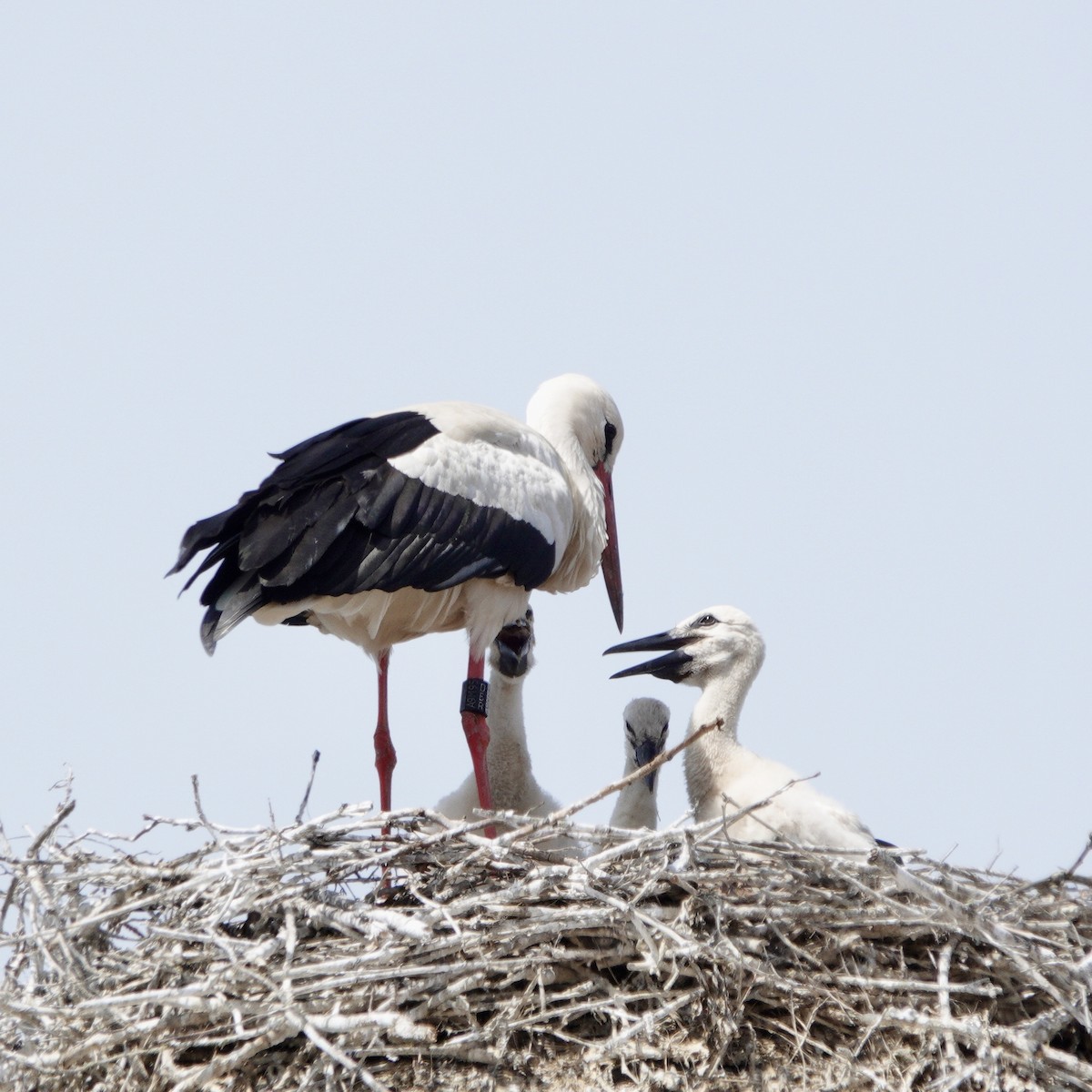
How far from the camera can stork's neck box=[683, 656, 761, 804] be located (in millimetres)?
6363

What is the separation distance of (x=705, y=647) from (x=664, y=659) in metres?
0.16

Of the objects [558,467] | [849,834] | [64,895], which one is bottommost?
[849,834]

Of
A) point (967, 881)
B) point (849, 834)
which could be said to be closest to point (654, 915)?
point (967, 881)

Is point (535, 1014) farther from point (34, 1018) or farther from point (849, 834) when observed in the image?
point (849, 834)

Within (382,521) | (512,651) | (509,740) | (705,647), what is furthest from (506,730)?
(382,521)

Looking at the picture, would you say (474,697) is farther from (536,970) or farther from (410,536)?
(536,970)

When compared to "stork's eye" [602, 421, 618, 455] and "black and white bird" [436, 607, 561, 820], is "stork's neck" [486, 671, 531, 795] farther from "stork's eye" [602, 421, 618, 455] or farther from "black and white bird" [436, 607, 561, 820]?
"stork's eye" [602, 421, 618, 455]

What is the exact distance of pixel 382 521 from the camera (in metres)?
6.09

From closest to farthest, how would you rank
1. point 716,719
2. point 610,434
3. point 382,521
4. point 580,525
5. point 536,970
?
point 536,970 < point 382,521 < point 716,719 < point 580,525 < point 610,434

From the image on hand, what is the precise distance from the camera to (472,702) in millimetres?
6699

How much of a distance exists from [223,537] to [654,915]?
207 centimetres

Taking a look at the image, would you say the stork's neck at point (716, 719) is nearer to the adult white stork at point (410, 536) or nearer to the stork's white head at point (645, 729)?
the stork's white head at point (645, 729)

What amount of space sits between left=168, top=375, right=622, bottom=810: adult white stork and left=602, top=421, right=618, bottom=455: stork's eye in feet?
0.91

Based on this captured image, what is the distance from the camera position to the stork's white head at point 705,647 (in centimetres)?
683
